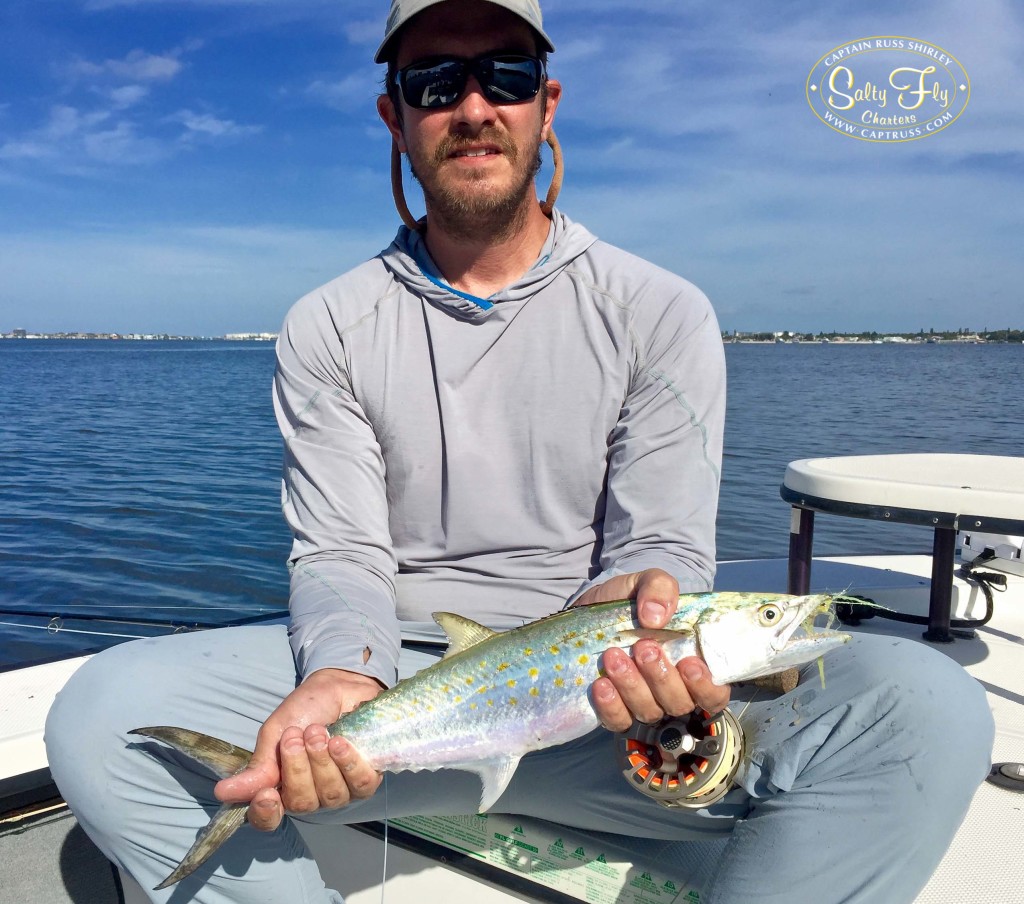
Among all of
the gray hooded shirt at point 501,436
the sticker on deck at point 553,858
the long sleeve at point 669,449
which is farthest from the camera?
the gray hooded shirt at point 501,436

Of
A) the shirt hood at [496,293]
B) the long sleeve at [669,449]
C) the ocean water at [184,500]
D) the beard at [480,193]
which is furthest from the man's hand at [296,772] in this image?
the ocean water at [184,500]

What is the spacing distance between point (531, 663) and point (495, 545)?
71 cm

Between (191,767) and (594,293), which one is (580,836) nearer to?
(191,767)

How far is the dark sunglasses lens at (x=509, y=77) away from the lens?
9.77 feet

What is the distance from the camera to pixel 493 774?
2229mm

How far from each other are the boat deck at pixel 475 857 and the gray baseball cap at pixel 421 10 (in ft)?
8.31

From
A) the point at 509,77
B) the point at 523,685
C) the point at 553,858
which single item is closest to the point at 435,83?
the point at 509,77

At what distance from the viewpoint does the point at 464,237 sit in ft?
10.3

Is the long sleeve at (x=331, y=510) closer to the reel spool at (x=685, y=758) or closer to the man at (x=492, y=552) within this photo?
the man at (x=492, y=552)

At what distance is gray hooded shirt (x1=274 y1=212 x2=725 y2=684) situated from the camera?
2791 millimetres

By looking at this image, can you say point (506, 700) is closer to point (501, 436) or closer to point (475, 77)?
point (501, 436)

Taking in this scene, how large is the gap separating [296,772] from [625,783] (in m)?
0.87

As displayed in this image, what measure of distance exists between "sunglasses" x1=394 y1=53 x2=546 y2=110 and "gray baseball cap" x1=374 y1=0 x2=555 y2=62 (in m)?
0.12

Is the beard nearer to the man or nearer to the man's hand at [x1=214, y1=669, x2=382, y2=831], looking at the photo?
the man
